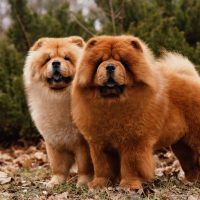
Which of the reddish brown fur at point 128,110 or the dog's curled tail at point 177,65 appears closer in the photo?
the reddish brown fur at point 128,110

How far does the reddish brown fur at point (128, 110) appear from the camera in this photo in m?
5.34

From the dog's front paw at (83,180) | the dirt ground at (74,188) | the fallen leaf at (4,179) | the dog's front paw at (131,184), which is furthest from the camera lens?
the fallen leaf at (4,179)

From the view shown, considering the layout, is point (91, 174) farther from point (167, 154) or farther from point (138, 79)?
point (167, 154)

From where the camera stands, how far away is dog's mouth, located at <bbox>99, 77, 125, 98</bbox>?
5238 millimetres

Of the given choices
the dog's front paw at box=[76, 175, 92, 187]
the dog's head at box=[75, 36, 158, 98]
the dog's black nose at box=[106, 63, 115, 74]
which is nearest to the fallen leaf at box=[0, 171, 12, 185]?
the dog's front paw at box=[76, 175, 92, 187]

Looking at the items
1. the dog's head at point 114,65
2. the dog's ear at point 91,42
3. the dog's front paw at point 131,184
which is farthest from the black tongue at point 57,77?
the dog's front paw at point 131,184

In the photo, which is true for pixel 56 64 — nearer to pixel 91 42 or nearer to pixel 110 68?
pixel 91 42

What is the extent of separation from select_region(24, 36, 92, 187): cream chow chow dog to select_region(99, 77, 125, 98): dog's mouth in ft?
2.45

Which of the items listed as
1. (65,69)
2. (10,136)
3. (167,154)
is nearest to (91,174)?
(65,69)

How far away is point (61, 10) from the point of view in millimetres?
11805

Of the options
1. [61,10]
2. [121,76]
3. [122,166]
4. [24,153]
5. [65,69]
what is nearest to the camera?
[121,76]

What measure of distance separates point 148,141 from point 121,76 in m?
0.72

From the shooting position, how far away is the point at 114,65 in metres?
5.18

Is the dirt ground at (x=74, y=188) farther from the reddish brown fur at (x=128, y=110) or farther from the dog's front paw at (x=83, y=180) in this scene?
the reddish brown fur at (x=128, y=110)
